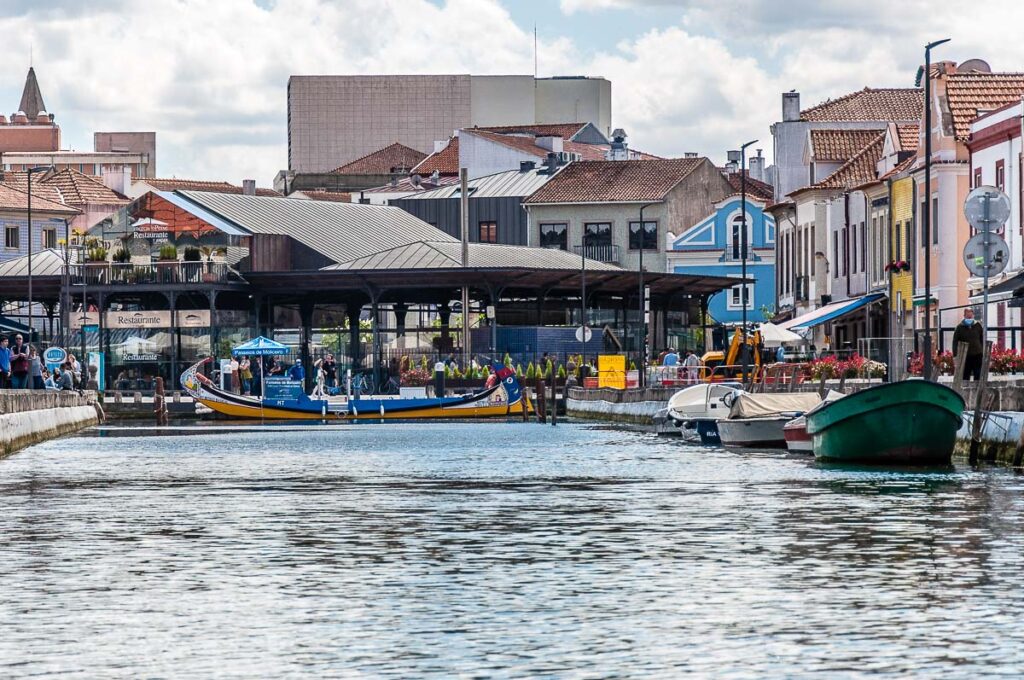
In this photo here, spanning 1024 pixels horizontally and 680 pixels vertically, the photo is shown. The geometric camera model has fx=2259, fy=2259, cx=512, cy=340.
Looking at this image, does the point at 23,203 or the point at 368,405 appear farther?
the point at 23,203

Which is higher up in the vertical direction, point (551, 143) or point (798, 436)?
point (551, 143)

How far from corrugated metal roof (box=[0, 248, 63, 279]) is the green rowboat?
65299 mm

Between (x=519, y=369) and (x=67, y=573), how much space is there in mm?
68072

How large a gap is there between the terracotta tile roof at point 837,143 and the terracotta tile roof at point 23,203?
5688 centimetres

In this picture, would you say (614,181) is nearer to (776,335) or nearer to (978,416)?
(776,335)

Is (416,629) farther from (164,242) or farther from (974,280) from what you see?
(164,242)

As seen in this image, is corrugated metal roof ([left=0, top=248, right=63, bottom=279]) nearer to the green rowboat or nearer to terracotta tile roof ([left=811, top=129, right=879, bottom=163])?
terracotta tile roof ([left=811, top=129, right=879, bottom=163])

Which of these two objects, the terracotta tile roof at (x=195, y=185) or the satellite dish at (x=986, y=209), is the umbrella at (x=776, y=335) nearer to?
the satellite dish at (x=986, y=209)

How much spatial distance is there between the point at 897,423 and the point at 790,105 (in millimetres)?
63895

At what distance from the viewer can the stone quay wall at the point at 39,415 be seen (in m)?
43.3

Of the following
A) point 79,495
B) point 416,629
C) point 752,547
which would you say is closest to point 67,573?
point 416,629

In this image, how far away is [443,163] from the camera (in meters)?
148

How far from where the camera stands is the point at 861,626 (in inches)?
577

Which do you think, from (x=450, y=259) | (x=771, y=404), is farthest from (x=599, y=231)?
(x=771, y=404)
